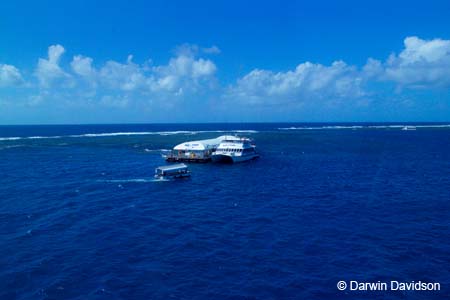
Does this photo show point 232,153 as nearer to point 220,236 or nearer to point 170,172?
point 170,172

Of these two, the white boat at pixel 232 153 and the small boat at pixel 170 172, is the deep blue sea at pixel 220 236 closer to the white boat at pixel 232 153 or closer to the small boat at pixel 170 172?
the small boat at pixel 170 172

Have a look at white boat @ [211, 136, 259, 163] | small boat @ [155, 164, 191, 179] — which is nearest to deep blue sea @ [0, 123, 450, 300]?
small boat @ [155, 164, 191, 179]

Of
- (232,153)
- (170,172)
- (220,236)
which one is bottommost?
(220,236)

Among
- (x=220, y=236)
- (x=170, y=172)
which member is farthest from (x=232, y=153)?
(x=220, y=236)

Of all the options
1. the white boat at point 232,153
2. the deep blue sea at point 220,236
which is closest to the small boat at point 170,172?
the deep blue sea at point 220,236

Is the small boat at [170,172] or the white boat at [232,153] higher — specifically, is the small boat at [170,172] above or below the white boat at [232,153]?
below

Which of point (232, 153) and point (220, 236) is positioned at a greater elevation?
point (232, 153)

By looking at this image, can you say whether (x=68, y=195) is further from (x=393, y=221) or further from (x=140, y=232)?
(x=393, y=221)

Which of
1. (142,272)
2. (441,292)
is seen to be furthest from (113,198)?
(441,292)

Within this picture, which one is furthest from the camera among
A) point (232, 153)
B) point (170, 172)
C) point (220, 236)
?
point (232, 153)
